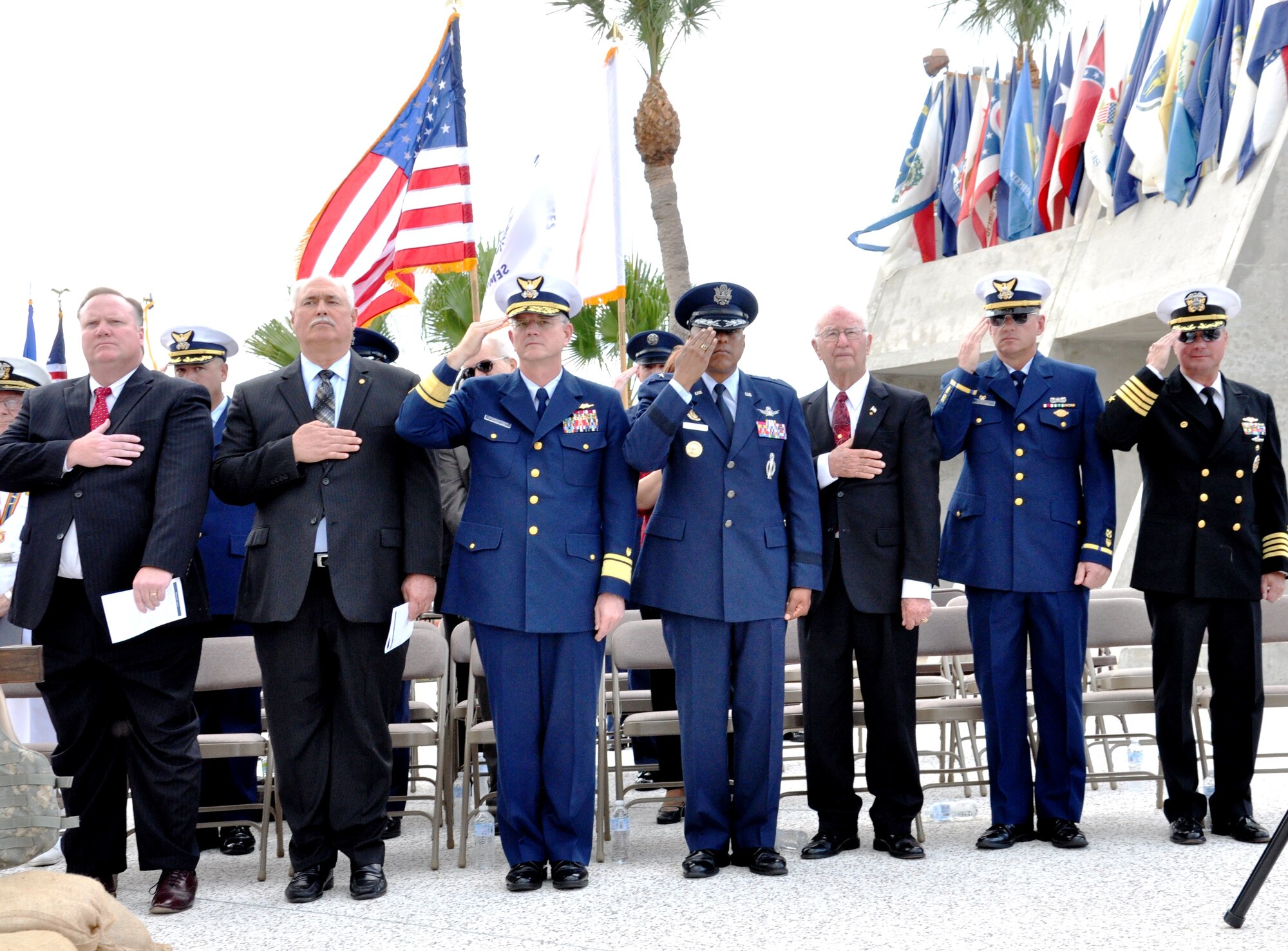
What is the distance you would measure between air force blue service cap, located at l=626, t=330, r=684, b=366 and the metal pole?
3548 mm

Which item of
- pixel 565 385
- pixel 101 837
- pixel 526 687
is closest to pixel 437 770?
pixel 526 687

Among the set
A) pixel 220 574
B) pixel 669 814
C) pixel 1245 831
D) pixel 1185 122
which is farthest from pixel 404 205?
pixel 1185 122

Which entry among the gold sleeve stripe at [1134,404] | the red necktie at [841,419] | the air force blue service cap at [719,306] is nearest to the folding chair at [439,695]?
the air force blue service cap at [719,306]

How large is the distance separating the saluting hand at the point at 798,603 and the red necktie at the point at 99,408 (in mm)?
2286

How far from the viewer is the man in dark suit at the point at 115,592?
4059 millimetres

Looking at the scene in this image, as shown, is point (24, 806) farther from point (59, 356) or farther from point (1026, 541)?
point (59, 356)

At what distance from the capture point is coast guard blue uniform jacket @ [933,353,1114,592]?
4.62 metres

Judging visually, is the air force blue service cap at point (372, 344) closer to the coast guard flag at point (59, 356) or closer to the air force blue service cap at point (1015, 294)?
the air force blue service cap at point (1015, 294)

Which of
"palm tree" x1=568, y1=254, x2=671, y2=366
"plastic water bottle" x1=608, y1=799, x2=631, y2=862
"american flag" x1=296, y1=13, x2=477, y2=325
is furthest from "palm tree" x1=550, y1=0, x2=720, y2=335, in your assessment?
"plastic water bottle" x1=608, y1=799, x2=631, y2=862

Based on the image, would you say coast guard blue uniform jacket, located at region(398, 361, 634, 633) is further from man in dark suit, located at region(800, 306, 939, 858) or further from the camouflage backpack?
the camouflage backpack

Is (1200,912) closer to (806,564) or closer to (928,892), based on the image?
(928,892)

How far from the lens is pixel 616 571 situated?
428 centimetres

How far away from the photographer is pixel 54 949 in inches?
97.0

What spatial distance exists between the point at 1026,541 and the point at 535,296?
6.19 feet
